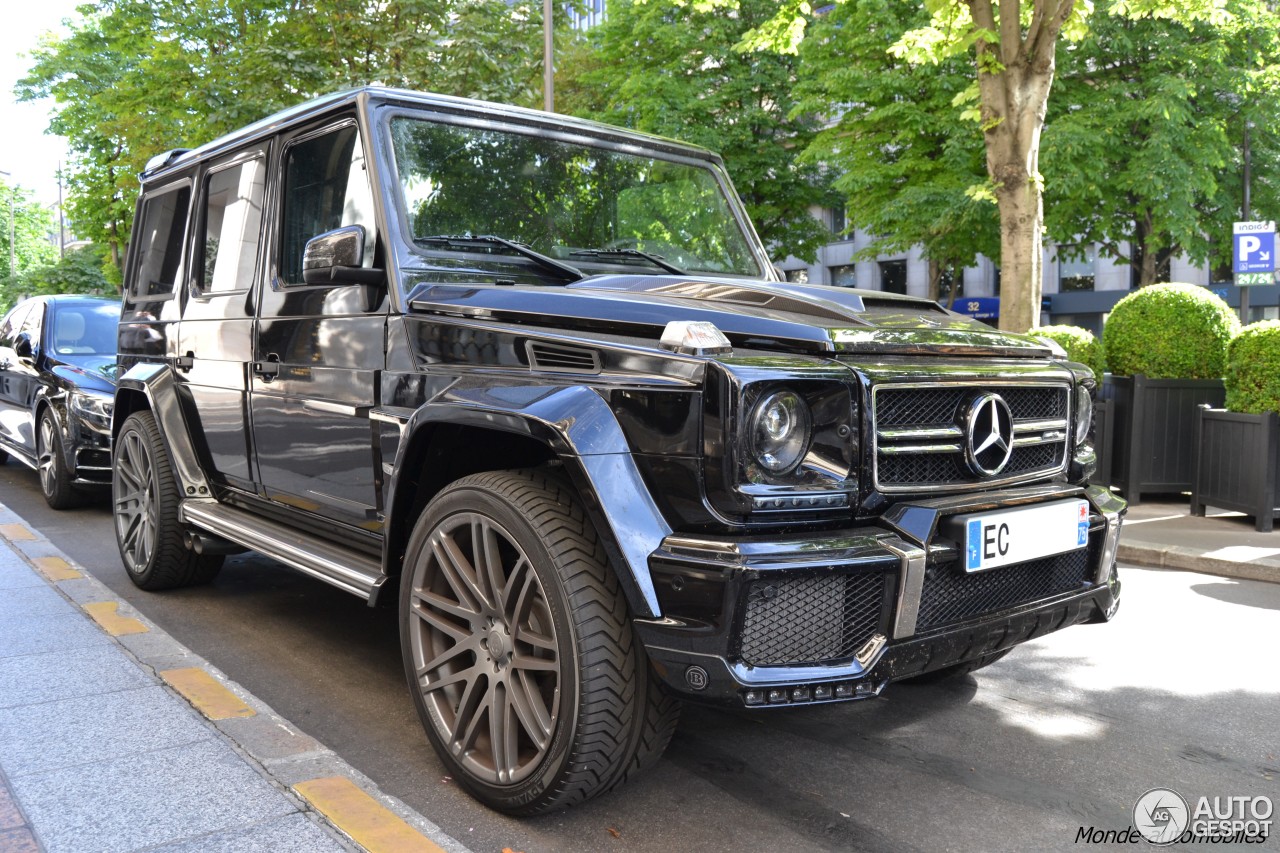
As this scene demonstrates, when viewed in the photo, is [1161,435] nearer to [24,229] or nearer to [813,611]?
[813,611]

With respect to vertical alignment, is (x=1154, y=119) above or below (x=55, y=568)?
above

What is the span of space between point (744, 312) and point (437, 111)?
1573 mm

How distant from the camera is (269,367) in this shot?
4316mm

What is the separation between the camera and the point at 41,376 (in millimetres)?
9148

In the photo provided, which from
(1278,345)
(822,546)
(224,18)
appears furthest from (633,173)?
(224,18)

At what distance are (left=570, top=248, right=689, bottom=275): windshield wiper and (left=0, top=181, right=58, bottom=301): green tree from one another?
70.8 meters

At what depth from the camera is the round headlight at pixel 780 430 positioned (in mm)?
2631

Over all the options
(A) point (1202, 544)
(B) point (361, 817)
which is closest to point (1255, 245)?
(A) point (1202, 544)

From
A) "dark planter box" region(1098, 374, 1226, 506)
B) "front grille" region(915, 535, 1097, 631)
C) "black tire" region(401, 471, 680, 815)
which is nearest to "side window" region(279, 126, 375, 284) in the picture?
"black tire" region(401, 471, 680, 815)

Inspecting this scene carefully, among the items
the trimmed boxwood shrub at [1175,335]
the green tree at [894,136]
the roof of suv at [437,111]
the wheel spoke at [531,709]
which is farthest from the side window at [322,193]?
the green tree at [894,136]

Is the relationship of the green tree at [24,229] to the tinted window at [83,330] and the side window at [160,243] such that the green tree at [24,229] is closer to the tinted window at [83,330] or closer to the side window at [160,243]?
the tinted window at [83,330]

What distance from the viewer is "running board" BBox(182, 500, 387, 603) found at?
11.7 feet

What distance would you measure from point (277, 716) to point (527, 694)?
1.23 meters

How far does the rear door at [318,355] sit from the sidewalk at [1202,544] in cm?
442
